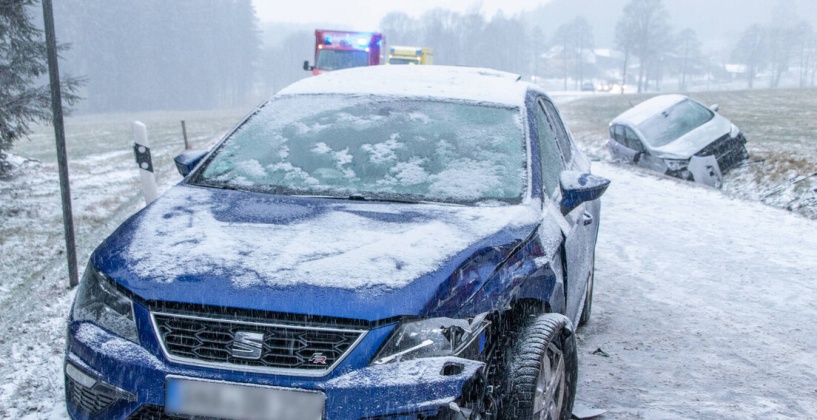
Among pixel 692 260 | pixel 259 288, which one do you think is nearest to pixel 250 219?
pixel 259 288

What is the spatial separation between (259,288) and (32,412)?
189cm

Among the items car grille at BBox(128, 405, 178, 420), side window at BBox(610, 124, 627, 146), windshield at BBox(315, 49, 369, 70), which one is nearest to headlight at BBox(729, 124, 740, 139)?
side window at BBox(610, 124, 627, 146)

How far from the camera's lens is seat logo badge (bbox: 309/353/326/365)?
2.57 metres

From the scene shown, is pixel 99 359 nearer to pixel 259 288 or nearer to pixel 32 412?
pixel 259 288

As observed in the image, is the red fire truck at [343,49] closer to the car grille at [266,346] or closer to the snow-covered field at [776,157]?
the snow-covered field at [776,157]

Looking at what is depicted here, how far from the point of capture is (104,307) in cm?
287

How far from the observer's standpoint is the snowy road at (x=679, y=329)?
166 inches

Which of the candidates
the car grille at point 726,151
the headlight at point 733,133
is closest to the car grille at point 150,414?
the car grille at point 726,151

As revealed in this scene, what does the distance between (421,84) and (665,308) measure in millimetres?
2900

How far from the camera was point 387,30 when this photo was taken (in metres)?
151

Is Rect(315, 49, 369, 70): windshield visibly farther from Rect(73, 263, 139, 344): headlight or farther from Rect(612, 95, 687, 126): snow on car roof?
Rect(73, 263, 139, 344): headlight

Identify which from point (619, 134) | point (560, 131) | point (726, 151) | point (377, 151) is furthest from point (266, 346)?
point (619, 134)

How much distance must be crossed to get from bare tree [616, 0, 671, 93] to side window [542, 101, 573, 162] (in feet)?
293

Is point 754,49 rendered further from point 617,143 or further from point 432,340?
point 432,340
